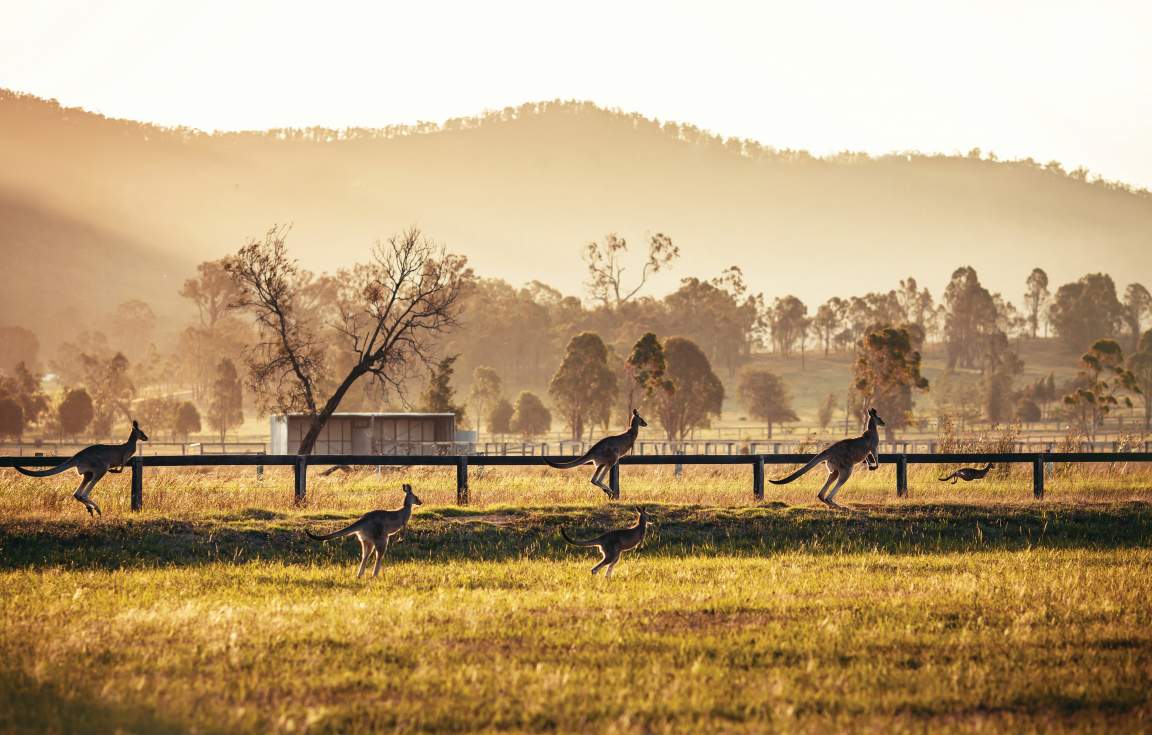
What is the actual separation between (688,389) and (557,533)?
80.0 metres

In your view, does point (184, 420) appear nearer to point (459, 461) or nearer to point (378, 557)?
point (459, 461)

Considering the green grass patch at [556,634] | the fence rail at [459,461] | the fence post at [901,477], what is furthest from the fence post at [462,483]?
the fence post at [901,477]

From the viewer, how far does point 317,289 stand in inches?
6909

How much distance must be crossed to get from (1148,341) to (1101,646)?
140m

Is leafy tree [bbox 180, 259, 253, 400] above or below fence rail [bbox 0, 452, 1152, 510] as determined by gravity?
above

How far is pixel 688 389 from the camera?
99062 mm

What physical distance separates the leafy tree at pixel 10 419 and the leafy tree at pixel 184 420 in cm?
1570

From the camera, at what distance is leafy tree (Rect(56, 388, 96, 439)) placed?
103 m

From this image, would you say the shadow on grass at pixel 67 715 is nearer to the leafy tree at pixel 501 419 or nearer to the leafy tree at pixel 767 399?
the leafy tree at pixel 501 419

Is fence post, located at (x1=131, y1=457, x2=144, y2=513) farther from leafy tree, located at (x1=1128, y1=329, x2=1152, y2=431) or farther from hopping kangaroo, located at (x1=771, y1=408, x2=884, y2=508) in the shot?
leafy tree, located at (x1=1128, y1=329, x2=1152, y2=431)

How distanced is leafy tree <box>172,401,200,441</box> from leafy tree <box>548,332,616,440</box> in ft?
124

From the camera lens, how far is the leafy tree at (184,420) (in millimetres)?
114312

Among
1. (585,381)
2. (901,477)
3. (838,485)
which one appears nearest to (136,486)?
(838,485)

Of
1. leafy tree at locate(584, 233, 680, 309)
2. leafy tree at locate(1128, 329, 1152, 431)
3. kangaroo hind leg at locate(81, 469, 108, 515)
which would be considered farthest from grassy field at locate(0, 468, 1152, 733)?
leafy tree at locate(584, 233, 680, 309)
